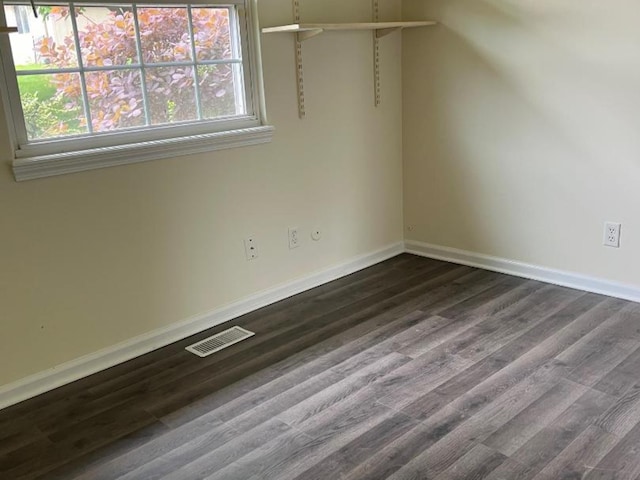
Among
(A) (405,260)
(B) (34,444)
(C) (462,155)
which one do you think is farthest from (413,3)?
(B) (34,444)

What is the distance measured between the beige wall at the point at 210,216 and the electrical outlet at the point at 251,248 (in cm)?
4

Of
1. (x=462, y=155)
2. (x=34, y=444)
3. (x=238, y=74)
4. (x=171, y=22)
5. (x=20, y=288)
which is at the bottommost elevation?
(x=34, y=444)

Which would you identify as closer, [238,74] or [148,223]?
[148,223]

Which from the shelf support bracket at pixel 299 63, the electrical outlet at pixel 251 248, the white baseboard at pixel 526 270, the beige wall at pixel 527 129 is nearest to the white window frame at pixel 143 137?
the shelf support bracket at pixel 299 63

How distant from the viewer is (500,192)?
3.58 meters

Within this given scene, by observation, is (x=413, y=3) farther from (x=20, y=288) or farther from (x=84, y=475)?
(x=84, y=475)

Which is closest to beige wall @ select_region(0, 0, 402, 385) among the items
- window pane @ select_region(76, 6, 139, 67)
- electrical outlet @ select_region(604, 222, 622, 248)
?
window pane @ select_region(76, 6, 139, 67)

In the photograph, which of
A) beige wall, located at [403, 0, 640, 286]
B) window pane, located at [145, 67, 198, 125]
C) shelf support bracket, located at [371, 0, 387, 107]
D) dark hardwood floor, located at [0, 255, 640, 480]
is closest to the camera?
dark hardwood floor, located at [0, 255, 640, 480]

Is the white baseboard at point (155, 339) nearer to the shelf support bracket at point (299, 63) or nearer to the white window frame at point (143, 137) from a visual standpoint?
the white window frame at point (143, 137)

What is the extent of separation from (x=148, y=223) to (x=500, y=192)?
6.52 ft

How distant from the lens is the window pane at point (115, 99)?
265cm

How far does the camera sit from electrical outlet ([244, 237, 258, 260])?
324cm

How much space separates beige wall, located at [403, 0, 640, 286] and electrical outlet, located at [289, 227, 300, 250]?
3.09 feet

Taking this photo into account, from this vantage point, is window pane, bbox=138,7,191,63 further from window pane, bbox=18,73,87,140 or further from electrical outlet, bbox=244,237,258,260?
electrical outlet, bbox=244,237,258,260
